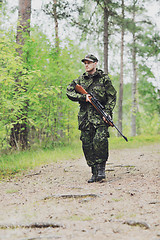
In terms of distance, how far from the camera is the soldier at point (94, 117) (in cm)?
502

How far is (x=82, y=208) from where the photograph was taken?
11.4 feet

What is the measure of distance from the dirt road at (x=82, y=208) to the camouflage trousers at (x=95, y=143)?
441 millimetres

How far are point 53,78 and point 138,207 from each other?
24.7 feet

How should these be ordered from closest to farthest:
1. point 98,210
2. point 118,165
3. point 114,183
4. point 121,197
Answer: point 98,210 → point 121,197 → point 114,183 → point 118,165

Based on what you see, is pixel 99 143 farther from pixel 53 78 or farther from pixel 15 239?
pixel 53 78

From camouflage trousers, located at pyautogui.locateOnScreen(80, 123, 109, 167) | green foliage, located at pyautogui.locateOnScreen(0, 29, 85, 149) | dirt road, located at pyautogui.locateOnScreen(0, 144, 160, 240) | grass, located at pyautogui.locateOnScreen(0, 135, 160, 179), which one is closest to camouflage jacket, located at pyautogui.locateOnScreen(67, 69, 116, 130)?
camouflage trousers, located at pyautogui.locateOnScreen(80, 123, 109, 167)

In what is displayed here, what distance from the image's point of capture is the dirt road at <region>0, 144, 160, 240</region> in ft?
8.59

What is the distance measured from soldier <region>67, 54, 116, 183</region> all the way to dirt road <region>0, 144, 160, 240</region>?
41cm

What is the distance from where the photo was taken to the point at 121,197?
385cm

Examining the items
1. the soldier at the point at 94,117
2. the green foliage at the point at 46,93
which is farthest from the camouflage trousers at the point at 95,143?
the green foliage at the point at 46,93

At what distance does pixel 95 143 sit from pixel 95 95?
87 cm

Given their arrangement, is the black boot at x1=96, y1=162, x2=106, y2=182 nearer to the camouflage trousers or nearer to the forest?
the camouflage trousers

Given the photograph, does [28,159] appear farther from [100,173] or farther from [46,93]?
[100,173]

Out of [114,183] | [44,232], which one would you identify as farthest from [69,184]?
[44,232]
